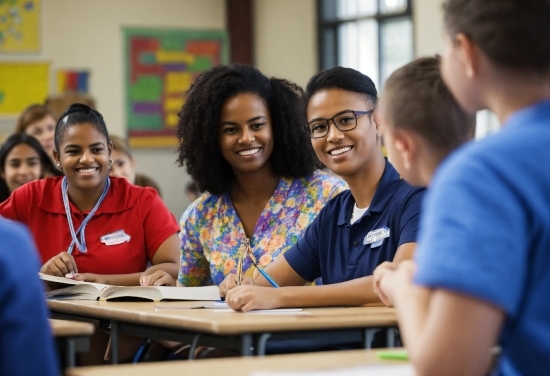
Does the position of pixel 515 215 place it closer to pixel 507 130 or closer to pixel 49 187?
pixel 507 130

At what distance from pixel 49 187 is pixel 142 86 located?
503 cm

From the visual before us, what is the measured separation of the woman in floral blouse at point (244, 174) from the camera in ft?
10.5

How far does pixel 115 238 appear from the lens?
3471 millimetres

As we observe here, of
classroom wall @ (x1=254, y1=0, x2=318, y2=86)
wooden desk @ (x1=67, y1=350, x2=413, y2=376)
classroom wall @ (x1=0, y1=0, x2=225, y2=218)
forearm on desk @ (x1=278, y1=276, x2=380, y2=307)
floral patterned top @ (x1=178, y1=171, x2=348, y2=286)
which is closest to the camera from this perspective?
wooden desk @ (x1=67, y1=350, x2=413, y2=376)

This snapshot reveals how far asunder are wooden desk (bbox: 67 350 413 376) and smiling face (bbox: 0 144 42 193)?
10.8ft

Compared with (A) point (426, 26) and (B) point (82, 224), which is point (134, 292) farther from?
(A) point (426, 26)

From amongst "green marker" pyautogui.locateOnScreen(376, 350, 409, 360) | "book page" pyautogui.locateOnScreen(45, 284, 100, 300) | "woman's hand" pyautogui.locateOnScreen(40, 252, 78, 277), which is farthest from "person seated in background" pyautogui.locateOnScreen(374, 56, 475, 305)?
"woman's hand" pyautogui.locateOnScreen(40, 252, 78, 277)

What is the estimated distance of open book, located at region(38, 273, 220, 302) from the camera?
2.76 m

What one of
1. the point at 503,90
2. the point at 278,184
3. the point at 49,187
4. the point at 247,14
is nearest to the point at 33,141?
the point at 49,187

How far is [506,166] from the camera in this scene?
1057 mm

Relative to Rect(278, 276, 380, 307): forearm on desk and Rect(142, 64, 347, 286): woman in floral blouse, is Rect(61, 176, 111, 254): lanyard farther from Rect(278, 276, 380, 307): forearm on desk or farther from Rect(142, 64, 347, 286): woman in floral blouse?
Rect(278, 276, 380, 307): forearm on desk

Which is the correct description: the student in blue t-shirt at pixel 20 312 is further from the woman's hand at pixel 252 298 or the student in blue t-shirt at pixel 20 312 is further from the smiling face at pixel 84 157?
the smiling face at pixel 84 157

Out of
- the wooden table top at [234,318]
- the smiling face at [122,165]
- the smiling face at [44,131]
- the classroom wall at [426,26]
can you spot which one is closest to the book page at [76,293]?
the wooden table top at [234,318]

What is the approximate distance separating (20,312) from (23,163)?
3597 millimetres
